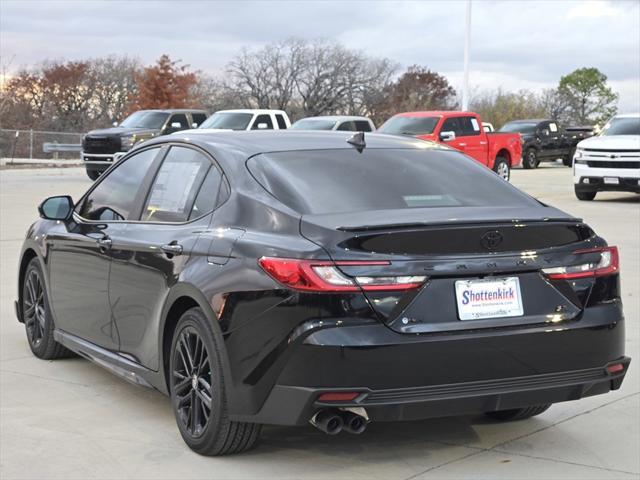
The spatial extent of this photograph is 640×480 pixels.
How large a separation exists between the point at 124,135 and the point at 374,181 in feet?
77.8

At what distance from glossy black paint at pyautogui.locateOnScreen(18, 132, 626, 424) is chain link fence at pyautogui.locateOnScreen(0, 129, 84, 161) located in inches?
1399

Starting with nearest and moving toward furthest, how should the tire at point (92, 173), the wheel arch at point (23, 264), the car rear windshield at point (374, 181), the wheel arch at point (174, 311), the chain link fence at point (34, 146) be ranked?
1. the wheel arch at point (174, 311)
2. the car rear windshield at point (374, 181)
3. the wheel arch at point (23, 264)
4. the tire at point (92, 173)
5. the chain link fence at point (34, 146)

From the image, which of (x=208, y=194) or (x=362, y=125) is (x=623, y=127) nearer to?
(x=362, y=125)

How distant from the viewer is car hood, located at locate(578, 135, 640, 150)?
22.2 meters

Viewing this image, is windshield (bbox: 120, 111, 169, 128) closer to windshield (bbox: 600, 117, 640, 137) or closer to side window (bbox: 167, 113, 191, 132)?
side window (bbox: 167, 113, 191, 132)

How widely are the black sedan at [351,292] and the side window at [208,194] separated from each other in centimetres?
1

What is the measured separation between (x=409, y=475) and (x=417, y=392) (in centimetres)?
52

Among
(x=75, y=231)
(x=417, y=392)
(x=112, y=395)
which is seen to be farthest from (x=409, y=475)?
(x=75, y=231)

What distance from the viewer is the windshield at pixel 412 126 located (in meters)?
27.5

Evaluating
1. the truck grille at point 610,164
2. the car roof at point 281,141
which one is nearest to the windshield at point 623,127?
the truck grille at point 610,164

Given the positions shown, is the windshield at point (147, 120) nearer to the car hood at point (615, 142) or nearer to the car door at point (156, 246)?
the car hood at point (615, 142)

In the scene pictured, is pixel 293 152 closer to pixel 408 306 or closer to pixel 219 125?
pixel 408 306

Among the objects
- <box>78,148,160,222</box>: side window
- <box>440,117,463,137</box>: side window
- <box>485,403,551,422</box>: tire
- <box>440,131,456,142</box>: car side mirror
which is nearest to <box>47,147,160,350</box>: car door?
<box>78,148,160,222</box>: side window

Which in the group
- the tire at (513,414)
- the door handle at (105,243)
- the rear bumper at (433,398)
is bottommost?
the tire at (513,414)
